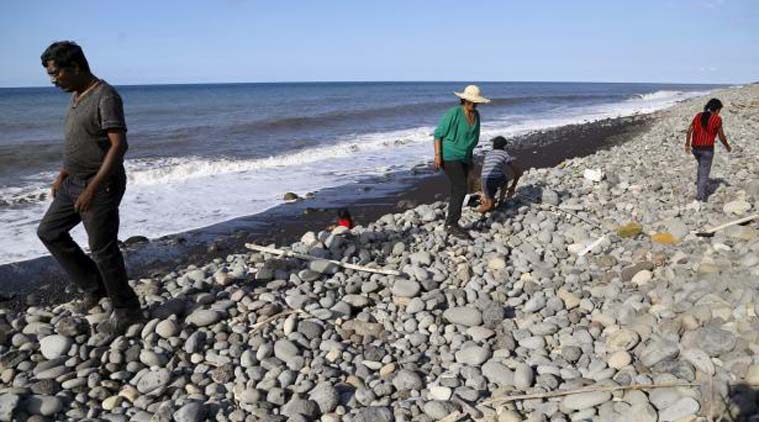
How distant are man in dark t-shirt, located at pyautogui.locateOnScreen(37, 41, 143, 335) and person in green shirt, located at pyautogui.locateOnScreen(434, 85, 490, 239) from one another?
11.6 feet

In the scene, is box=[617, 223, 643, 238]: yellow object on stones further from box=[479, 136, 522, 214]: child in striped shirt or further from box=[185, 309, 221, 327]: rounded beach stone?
box=[185, 309, 221, 327]: rounded beach stone

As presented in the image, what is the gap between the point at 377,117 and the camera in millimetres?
32406

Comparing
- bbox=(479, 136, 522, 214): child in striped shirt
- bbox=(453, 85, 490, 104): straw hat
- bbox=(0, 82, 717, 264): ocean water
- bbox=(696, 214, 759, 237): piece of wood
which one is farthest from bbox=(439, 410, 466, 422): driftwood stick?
bbox=(0, 82, 717, 264): ocean water

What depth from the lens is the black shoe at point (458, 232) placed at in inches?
267

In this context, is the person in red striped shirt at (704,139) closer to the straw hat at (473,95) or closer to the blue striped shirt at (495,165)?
the blue striped shirt at (495,165)

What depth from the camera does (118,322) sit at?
4.41 m

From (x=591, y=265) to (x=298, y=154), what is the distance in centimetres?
1235

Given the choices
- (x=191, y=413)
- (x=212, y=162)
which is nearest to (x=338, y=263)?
(x=191, y=413)

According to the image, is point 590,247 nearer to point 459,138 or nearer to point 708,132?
point 459,138

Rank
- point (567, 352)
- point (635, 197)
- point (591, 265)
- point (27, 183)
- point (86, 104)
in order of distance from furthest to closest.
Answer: point (27, 183), point (635, 197), point (591, 265), point (567, 352), point (86, 104)

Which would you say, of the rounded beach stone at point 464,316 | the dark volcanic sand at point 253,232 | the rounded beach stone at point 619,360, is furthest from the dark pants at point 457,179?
the rounded beach stone at point 619,360

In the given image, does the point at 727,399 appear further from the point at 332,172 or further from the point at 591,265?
the point at 332,172

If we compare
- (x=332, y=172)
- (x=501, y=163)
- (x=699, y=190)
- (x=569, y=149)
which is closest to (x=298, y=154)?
(x=332, y=172)

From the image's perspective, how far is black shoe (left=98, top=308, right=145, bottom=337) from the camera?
4387 mm
